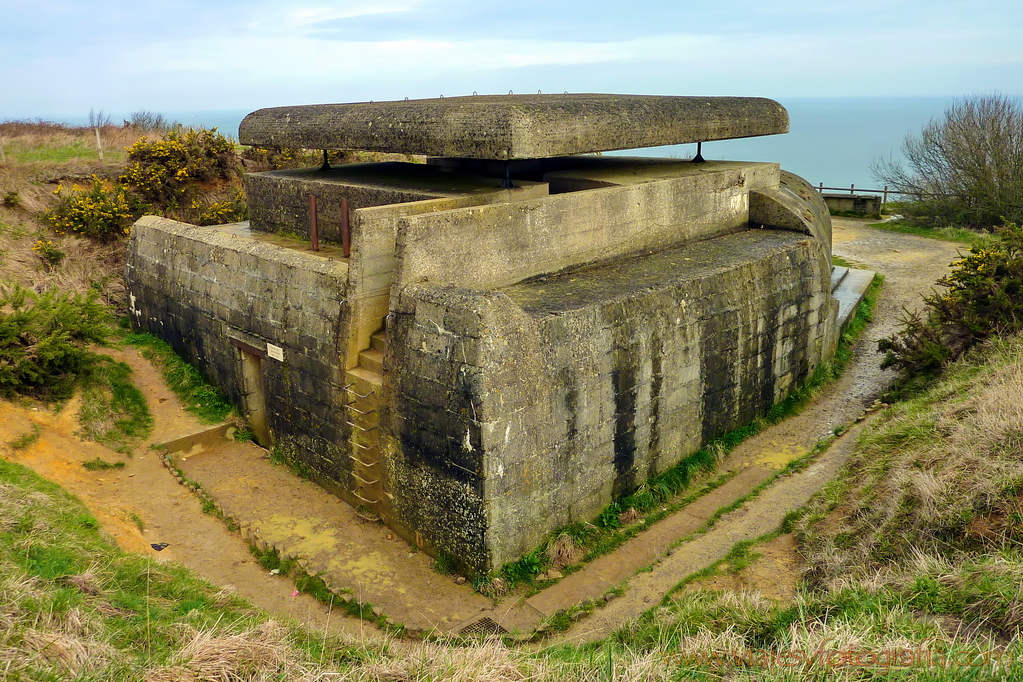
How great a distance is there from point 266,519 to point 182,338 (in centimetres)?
346

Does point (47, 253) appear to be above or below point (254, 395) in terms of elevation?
above

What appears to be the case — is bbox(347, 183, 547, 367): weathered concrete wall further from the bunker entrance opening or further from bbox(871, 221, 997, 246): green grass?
bbox(871, 221, 997, 246): green grass

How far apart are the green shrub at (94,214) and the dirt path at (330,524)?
363 centimetres

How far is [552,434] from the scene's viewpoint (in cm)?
646

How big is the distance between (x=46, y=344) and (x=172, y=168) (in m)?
6.34

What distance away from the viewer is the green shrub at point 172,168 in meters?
13.3

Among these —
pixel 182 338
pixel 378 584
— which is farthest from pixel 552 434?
pixel 182 338

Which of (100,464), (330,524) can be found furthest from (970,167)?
(100,464)

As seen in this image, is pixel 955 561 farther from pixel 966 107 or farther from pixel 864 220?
pixel 966 107

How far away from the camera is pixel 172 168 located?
536 inches

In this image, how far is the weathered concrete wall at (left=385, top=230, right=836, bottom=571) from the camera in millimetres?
5996

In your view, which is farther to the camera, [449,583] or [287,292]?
[287,292]

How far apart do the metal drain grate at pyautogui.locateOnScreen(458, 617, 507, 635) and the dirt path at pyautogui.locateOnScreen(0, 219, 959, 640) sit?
0.36ft

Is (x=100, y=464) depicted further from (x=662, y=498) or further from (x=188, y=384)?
(x=662, y=498)
